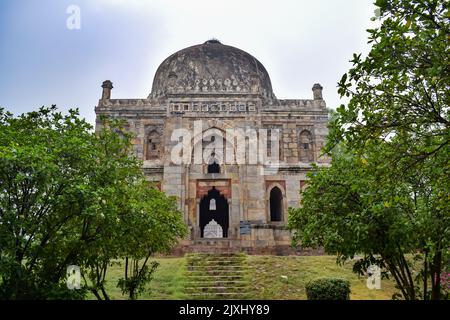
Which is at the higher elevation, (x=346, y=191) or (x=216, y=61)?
(x=216, y=61)

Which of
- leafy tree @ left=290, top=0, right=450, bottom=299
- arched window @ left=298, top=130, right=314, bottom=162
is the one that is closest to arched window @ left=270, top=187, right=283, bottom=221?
arched window @ left=298, top=130, right=314, bottom=162

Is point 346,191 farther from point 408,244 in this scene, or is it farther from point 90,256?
point 90,256

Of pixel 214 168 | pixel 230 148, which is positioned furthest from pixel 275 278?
pixel 214 168

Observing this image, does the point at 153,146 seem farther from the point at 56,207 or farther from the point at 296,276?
the point at 56,207

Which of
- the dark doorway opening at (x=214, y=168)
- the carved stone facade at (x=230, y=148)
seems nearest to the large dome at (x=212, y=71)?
the carved stone facade at (x=230, y=148)

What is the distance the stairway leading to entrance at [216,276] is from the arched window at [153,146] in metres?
6.70

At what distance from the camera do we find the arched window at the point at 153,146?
21609 mm

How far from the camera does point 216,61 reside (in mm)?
24359

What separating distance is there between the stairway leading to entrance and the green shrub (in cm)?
239

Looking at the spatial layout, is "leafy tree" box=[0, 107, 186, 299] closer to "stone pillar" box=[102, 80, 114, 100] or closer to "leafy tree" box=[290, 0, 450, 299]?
"leafy tree" box=[290, 0, 450, 299]

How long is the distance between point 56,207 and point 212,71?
1742cm

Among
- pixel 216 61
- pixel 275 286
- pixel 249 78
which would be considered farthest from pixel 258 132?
pixel 275 286

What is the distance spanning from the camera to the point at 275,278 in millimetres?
14461
